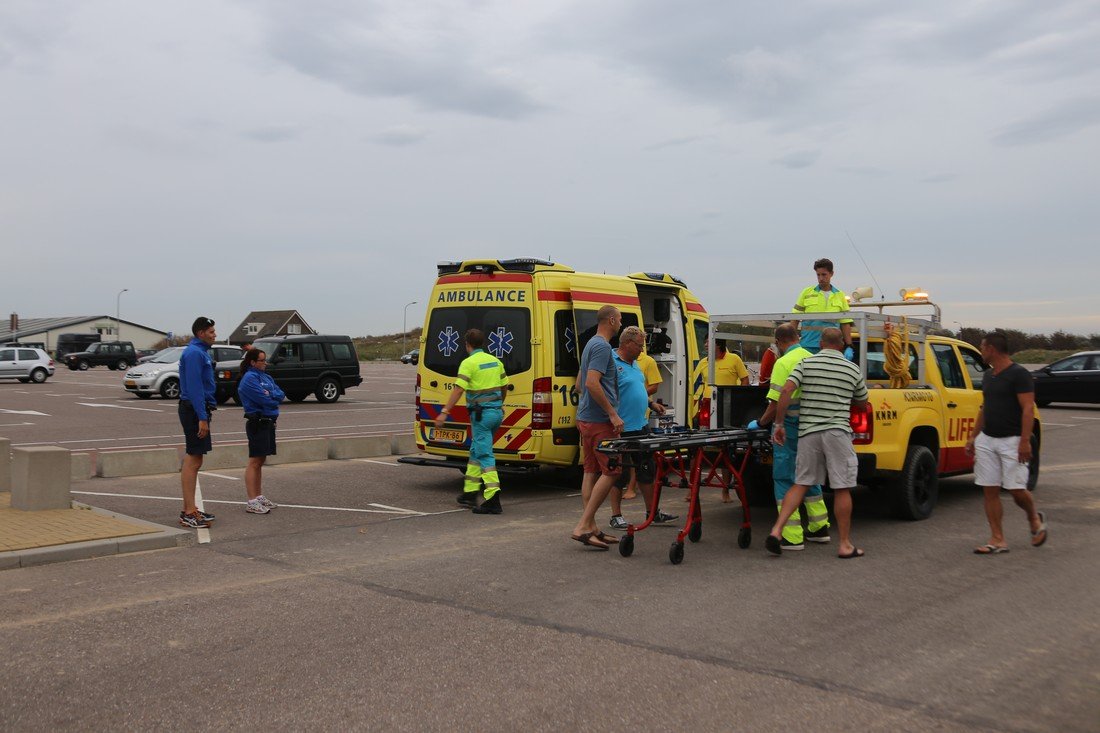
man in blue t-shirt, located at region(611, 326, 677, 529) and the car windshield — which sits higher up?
the car windshield

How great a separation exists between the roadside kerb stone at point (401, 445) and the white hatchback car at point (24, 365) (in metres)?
31.9

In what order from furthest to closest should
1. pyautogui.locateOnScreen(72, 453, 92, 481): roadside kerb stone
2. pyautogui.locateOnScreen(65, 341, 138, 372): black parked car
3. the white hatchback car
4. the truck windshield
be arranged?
pyautogui.locateOnScreen(65, 341, 138, 372): black parked car < the white hatchback car < pyautogui.locateOnScreen(72, 453, 92, 481): roadside kerb stone < the truck windshield

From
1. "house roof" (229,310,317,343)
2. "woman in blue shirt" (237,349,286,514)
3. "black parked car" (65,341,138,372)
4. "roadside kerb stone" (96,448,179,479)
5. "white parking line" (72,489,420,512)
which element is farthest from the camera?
"house roof" (229,310,317,343)

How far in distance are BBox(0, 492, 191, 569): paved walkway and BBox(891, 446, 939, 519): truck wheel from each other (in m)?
6.20

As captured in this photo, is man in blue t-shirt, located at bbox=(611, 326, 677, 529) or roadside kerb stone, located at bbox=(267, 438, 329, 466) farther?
roadside kerb stone, located at bbox=(267, 438, 329, 466)

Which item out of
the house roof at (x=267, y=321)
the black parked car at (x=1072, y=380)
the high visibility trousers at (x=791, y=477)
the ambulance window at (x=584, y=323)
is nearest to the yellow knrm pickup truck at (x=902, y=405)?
the high visibility trousers at (x=791, y=477)

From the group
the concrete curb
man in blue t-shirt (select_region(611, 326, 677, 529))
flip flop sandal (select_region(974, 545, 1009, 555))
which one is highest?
man in blue t-shirt (select_region(611, 326, 677, 529))

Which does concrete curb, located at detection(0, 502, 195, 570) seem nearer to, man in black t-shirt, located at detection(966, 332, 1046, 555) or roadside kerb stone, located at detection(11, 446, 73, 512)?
roadside kerb stone, located at detection(11, 446, 73, 512)

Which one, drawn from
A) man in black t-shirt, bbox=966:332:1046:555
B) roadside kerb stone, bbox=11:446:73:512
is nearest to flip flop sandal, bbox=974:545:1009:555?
man in black t-shirt, bbox=966:332:1046:555

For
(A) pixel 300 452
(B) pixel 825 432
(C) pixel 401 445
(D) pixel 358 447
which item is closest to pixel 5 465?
(A) pixel 300 452

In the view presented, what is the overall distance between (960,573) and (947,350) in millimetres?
3619

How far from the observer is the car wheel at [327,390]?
28.1m

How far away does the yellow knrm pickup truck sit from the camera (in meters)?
8.62

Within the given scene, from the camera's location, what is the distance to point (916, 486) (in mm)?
9203
